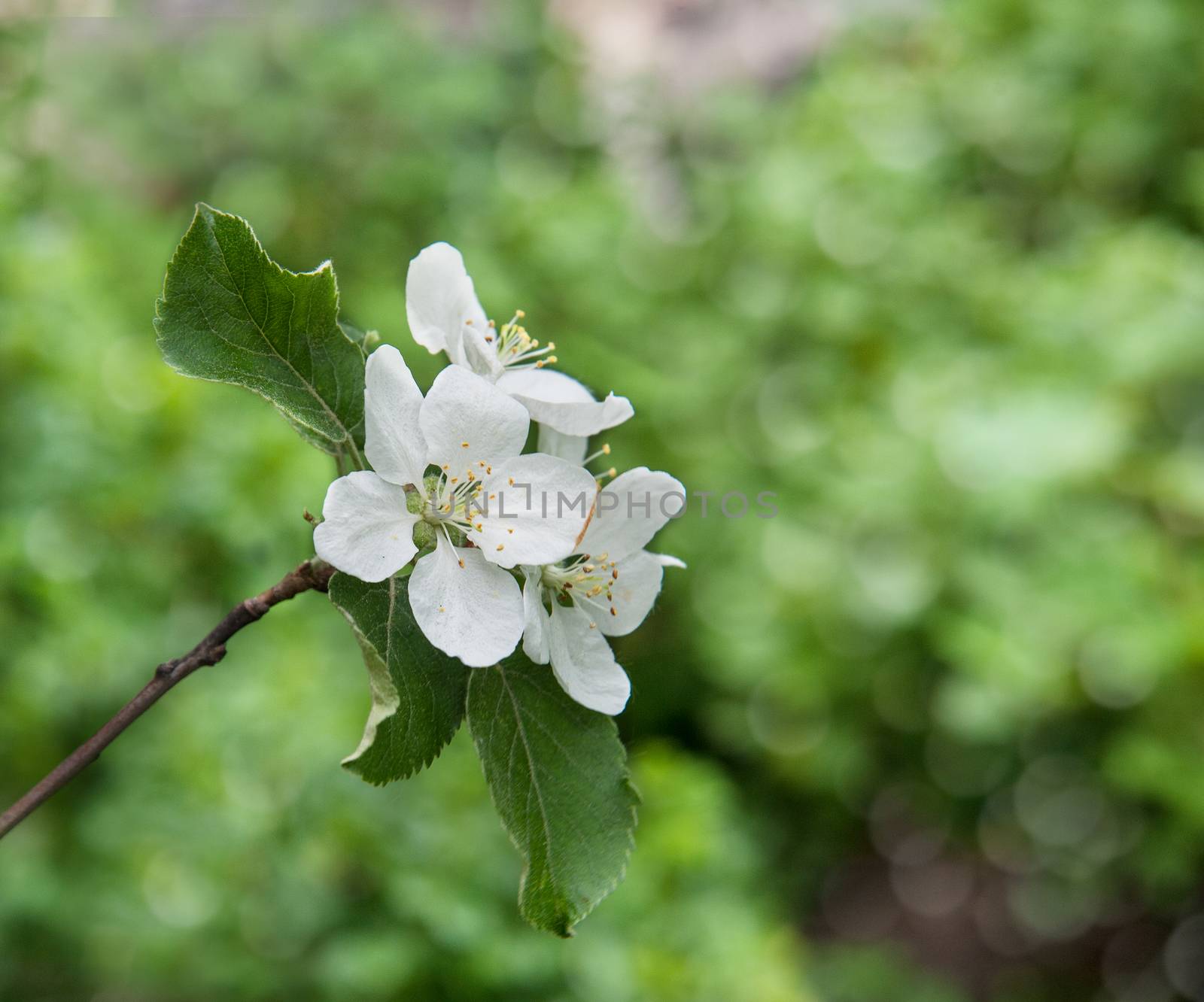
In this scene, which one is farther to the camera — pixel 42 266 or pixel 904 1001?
pixel 904 1001

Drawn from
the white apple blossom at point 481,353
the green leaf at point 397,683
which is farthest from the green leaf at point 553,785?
the white apple blossom at point 481,353

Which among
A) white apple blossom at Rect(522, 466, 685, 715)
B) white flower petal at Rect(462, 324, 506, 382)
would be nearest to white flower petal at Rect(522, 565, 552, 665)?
white apple blossom at Rect(522, 466, 685, 715)

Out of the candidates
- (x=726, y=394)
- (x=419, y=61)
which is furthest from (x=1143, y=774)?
(x=419, y=61)

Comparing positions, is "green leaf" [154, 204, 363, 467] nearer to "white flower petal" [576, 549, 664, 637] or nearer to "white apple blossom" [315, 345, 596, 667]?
"white apple blossom" [315, 345, 596, 667]

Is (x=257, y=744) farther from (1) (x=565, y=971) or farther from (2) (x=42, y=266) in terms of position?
(2) (x=42, y=266)

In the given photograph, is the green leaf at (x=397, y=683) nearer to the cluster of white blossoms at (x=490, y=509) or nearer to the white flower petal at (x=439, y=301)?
the cluster of white blossoms at (x=490, y=509)

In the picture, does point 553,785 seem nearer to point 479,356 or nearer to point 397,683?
point 397,683
